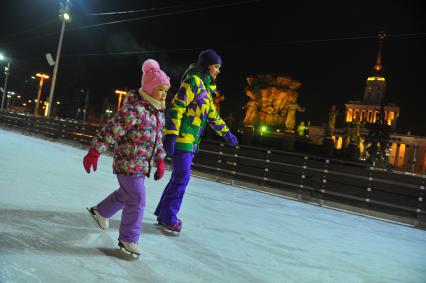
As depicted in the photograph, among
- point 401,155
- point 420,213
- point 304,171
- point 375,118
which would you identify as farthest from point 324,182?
point 375,118

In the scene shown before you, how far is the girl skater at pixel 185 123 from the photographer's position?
14.3ft

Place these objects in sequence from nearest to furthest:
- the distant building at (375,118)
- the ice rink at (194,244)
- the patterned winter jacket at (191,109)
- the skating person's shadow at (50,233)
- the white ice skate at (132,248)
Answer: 1. the ice rink at (194,244)
2. the skating person's shadow at (50,233)
3. the white ice skate at (132,248)
4. the patterned winter jacket at (191,109)
5. the distant building at (375,118)

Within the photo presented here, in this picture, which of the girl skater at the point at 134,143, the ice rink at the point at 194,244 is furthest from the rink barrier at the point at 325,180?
the girl skater at the point at 134,143

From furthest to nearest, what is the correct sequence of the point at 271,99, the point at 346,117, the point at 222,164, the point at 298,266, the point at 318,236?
the point at 346,117
the point at 271,99
the point at 222,164
the point at 318,236
the point at 298,266

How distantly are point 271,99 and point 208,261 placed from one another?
48093mm

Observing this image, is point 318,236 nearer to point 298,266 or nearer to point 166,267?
point 298,266

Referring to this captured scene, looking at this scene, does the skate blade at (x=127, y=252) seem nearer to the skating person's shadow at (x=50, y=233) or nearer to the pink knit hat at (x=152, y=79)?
the skating person's shadow at (x=50, y=233)

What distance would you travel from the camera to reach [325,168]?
9.48 m

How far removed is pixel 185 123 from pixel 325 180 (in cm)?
557

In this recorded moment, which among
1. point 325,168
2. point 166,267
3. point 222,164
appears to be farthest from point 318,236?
point 222,164

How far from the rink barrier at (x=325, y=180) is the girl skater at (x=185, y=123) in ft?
16.4

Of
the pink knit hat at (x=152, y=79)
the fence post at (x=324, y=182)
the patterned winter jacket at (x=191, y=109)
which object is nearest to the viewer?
the pink knit hat at (x=152, y=79)

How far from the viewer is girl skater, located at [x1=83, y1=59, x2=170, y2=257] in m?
3.37

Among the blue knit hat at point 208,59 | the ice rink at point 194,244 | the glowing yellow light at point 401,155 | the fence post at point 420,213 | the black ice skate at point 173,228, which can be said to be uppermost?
the glowing yellow light at point 401,155
